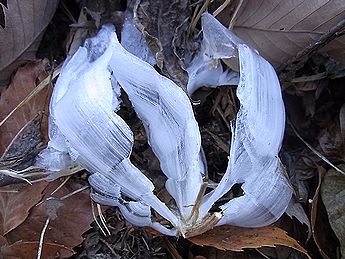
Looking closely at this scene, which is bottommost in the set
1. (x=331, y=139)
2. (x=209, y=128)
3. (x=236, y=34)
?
(x=331, y=139)

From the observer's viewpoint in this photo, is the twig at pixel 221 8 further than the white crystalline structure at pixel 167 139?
Yes

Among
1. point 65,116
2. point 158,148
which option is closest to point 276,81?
point 158,148

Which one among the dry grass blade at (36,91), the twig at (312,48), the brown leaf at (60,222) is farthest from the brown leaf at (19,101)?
the twig at (312,48)

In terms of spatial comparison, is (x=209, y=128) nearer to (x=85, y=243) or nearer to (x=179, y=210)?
(x=179, y=210)

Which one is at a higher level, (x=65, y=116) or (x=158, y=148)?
(x=65, y=116)

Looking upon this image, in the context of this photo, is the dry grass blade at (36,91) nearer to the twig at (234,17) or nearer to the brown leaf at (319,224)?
the twig at (234,17)

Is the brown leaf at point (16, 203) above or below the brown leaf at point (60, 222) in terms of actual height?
above

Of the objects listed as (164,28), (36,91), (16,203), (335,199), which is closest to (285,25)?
(164,28)
